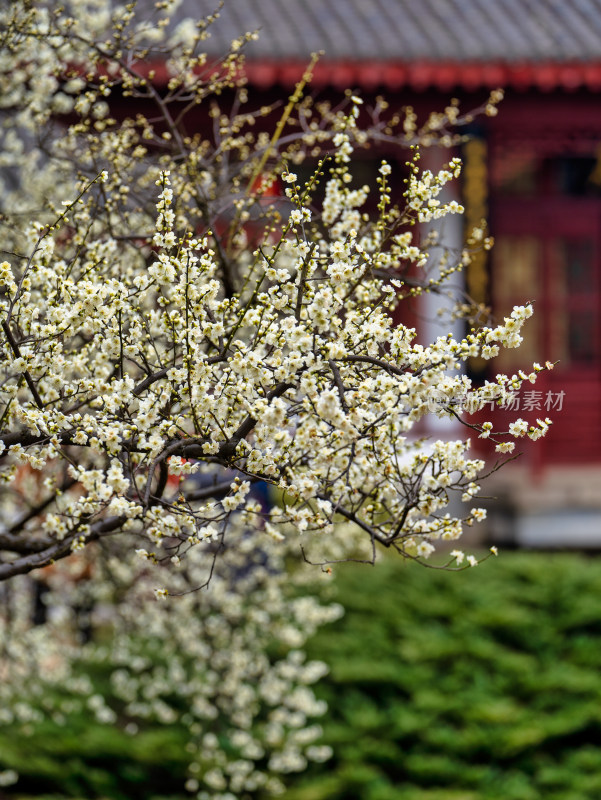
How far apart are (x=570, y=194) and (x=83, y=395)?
8.74m

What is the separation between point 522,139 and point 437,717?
5735 millimetres

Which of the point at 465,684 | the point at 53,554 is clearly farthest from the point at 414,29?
the point at 53,554

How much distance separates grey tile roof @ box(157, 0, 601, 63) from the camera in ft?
29.7

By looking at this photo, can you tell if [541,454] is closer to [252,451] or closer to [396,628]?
[396,628]

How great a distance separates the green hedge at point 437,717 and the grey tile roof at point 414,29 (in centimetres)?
477

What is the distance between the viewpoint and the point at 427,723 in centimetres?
732

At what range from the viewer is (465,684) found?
7715mm

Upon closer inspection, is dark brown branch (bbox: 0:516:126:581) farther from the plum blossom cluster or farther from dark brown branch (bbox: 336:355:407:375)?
the plum blossom cluster

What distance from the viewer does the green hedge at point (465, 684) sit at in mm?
7008

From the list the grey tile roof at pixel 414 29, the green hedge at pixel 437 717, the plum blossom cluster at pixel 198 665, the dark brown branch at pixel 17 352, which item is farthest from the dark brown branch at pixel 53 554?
the grey tile roof at pixel 414 29

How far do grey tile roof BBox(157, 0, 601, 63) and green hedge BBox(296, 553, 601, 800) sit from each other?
15.2 feet

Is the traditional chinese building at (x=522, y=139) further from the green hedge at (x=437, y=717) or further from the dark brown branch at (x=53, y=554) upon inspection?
the dark brown branch at (x=53, y=554)

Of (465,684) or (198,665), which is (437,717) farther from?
(198,665)

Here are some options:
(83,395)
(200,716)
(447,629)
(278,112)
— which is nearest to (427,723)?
(447,629)
